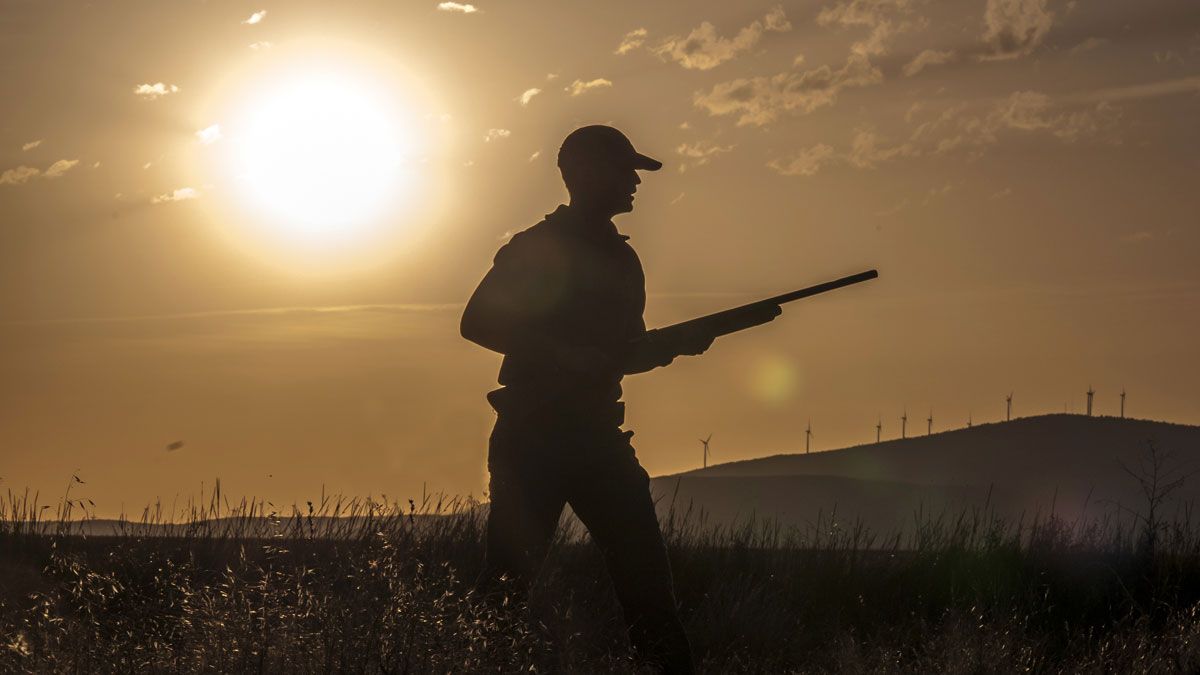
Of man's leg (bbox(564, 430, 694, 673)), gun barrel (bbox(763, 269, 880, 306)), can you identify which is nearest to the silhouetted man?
man's leg (bbox(564, 430, 694, 673))

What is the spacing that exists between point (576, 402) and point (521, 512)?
631 millimetres

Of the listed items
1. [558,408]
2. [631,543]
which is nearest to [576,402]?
[558,408]

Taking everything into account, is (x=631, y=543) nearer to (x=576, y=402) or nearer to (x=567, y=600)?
(x=576, y=402)

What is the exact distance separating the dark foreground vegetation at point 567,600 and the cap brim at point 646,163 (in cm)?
232

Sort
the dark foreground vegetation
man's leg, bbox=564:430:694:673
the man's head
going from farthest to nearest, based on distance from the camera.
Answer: the man's head < man's leg, bbox=564:430:694:673 < the dark foreground vegetation

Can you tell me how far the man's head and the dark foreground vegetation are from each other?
2038 mm

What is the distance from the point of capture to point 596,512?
753cm

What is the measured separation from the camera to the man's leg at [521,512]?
297 inches

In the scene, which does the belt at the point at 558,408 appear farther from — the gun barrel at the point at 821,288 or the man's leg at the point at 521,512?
the gun barrel at the point at 821,288

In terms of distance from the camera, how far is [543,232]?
25.1 ft

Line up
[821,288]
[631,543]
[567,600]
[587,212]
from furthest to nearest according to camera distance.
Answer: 1. [567,600]
2. [821,288]
3. [587,212]
4. [631,543]

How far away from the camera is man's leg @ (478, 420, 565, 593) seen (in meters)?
7.55

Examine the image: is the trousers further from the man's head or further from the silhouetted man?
the man's head

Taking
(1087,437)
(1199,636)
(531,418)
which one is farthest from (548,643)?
(1087,437)
